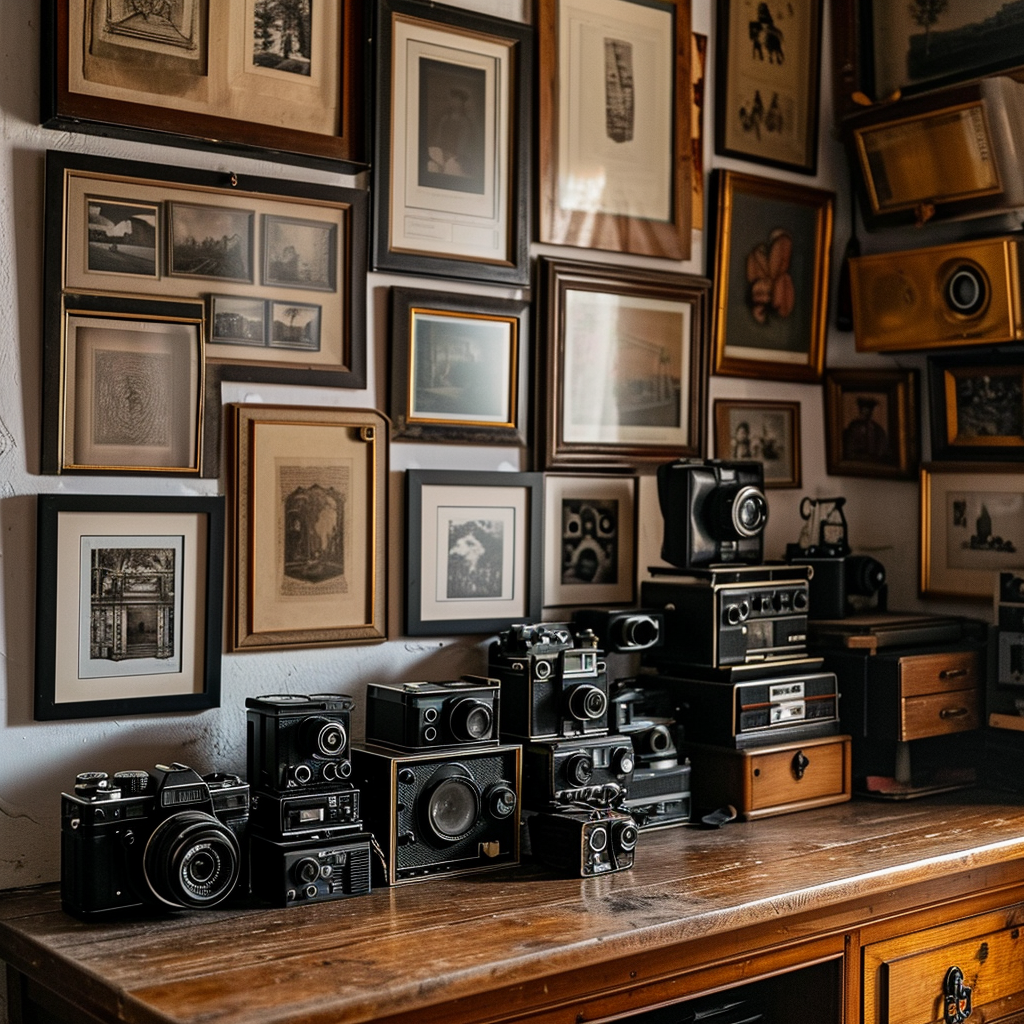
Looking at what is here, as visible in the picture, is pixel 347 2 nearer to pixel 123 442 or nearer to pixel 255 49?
pixel 255 49

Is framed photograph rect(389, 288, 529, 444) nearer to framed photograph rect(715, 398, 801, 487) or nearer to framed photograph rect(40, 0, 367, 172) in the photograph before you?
framed photograph rect(40, 0, 367, 172)

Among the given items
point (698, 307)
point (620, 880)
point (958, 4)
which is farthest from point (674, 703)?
point (958, 4)

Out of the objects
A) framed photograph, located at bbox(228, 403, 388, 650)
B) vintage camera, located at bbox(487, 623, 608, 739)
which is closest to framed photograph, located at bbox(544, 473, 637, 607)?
vintage camera, located at bbox(487, 623, 608, 739)

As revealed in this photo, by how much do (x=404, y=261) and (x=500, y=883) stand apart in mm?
Result: 1565

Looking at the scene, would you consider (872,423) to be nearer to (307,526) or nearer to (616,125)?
(616,125)

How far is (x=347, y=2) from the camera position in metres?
3.27

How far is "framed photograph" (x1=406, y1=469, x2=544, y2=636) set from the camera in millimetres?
3430

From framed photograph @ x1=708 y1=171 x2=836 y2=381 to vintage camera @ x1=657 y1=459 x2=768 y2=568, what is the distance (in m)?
0.59

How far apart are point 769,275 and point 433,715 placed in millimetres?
2020

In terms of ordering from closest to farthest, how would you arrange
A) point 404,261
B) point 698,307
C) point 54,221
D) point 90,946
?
point 90,946 → point 54,221 → point 404,261 → point 698,307

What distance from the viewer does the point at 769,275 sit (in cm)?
423

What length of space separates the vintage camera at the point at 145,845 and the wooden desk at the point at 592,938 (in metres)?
0.06

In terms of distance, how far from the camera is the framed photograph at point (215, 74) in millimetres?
2871

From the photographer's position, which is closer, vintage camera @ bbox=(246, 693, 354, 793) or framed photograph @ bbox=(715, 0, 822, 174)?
vintage camera @ bbox=(246, 693, 354, 793)
